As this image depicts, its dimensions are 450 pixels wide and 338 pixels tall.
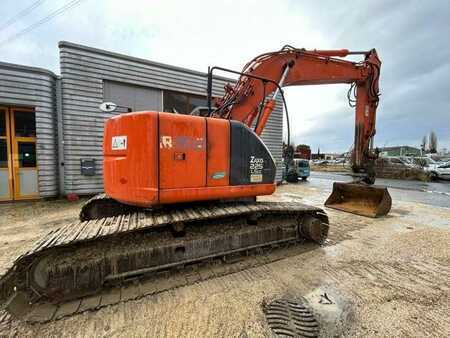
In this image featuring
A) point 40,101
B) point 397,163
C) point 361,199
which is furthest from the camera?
point 397,163

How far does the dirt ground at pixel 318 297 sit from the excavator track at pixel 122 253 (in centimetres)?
26

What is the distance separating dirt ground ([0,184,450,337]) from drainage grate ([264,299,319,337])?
0.28ft

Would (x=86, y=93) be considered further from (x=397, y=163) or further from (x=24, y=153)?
(x=397, y=163)

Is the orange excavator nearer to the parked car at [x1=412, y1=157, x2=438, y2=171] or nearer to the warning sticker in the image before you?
the warning sticker

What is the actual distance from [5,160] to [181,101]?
6.35 meters

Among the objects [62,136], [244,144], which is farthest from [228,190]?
[62,136]

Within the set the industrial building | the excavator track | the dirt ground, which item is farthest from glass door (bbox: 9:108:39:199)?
the excavator track

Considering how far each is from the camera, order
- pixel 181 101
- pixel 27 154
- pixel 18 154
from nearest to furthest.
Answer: pixel 18 154 → pixel 27 154 → pixel 181 101

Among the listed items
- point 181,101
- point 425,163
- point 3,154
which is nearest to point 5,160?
point 3,154

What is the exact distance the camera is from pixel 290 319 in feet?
7.54

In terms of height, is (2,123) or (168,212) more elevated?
(2,123)

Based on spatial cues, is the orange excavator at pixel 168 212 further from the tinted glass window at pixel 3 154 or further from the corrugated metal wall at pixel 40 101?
the tinted glass window at pixel 3 154

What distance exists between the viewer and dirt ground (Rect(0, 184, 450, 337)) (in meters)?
2.19

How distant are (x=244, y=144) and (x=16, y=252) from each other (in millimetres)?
4175
